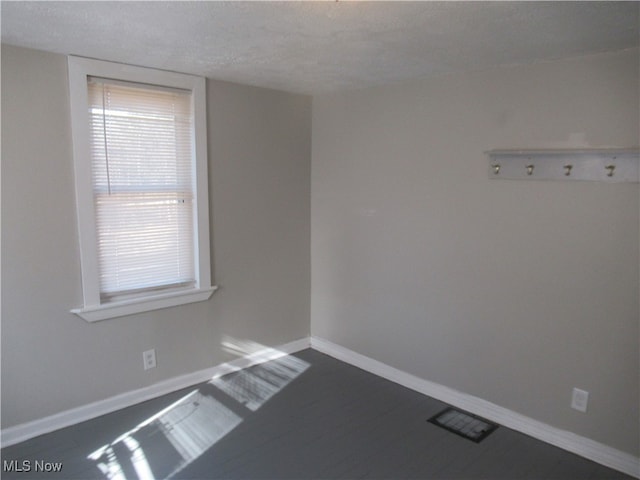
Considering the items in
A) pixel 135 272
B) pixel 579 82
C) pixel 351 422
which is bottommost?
pixel 351 422

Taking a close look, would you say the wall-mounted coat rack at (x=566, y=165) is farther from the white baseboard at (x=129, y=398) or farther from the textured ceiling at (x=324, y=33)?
the white baseboard at (x=129, y=398)

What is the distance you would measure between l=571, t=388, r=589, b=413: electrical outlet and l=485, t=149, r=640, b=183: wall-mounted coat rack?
1138 millimetres

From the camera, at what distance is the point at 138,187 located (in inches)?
108

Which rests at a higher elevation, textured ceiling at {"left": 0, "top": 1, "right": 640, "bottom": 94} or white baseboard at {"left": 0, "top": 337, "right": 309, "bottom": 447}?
textured ceiling at {"left": 0, "top": 1, "right": 640, "bottom": 94}

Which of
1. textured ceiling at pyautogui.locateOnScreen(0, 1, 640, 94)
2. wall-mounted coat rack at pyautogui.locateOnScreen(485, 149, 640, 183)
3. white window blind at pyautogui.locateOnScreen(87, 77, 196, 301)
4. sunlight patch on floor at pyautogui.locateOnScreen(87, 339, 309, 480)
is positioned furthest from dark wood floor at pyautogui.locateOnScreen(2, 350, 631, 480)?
textured ceiling at pyautogui.locateOnScreen(0, 1, 640, 94)

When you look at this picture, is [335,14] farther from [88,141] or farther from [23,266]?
[23,266]

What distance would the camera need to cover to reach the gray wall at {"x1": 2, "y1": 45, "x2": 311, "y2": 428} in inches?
92.0

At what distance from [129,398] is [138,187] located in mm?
1360

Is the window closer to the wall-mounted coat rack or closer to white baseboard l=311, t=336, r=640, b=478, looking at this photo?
white baseboard l=311, t=336, r=640, b=478

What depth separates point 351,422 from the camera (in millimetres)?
2680

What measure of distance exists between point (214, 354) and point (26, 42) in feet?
7.29

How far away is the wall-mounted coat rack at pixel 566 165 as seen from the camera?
2.12 metres

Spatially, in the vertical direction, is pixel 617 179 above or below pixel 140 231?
above

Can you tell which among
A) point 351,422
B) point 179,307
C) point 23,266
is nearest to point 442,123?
point 351,422
